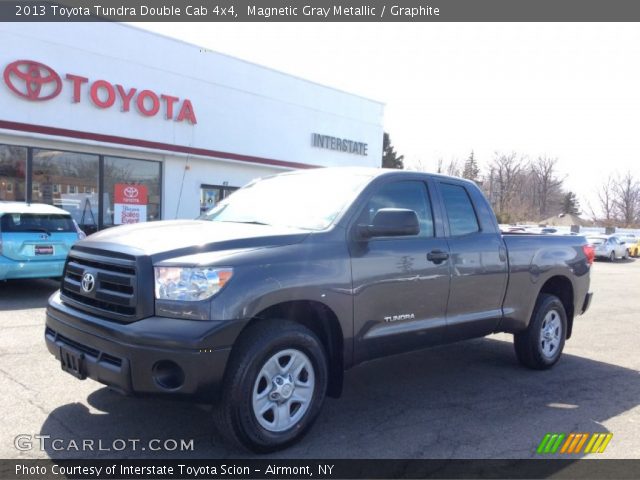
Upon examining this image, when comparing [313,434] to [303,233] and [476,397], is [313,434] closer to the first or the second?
[303,233]

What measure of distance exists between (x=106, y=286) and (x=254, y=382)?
1181 mm

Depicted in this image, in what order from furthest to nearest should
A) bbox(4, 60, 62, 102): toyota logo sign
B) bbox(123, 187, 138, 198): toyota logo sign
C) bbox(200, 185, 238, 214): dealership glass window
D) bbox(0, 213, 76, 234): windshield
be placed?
bbox(200, 185, 238, 214): dealership glass window → bbox(123, 187, 138, 198): toyota logo sign → bbox(4, 60, 62, 102): toyota logo sign → bbox(0, 213, 76, 234): windshield

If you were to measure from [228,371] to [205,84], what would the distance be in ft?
54.7

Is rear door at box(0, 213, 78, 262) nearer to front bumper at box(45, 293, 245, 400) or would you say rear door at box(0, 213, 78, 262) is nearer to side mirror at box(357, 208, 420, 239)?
front bumper at box(45, 293, 245, 400)

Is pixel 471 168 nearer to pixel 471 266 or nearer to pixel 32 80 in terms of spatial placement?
pixel 32 80

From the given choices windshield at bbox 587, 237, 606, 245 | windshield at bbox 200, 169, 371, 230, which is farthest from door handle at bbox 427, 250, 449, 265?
windshield at bbox 587, 237, 606, 245

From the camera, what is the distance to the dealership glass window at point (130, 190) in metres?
15.9

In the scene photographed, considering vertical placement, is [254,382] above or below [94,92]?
below

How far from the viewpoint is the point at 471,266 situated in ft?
16.7

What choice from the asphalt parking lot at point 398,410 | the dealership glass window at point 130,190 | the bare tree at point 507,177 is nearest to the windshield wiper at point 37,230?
the asphalt parking lot at point 398,410

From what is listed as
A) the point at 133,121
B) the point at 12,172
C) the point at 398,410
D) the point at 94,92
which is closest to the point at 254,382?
the point at 398,410

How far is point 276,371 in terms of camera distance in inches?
148

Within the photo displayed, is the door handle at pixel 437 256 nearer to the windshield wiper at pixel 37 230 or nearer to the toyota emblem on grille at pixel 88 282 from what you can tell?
the toyota emblem on grille at pixel 88 282

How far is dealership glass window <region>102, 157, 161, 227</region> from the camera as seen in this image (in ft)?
52.1
